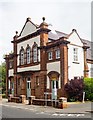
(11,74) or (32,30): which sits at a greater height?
(32,30)

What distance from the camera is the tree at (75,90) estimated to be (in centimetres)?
2908

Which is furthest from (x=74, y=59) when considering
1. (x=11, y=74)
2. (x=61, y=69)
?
(x=11, y=74)

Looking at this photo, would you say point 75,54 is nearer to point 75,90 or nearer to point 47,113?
point 75,90

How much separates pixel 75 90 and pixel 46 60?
628 centimetres

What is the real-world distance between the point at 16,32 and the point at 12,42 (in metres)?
1.75

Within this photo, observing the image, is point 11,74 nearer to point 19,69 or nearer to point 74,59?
point 19,69

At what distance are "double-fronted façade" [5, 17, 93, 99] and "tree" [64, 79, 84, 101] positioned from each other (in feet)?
3.24

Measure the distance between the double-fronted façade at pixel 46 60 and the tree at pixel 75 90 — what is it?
987mm

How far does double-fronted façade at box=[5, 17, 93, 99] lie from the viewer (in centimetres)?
3073

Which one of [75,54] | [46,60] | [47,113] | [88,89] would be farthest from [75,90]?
[47,113]

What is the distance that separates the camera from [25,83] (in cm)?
3647

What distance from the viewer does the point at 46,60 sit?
33.4 metres

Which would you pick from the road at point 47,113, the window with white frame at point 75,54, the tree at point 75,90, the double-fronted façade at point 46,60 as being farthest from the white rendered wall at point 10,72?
the road at point 47,113

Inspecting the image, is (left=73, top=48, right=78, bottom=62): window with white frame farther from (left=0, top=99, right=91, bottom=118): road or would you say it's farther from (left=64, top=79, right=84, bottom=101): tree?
(left=0, top=99, right=91, bottom=118): road
